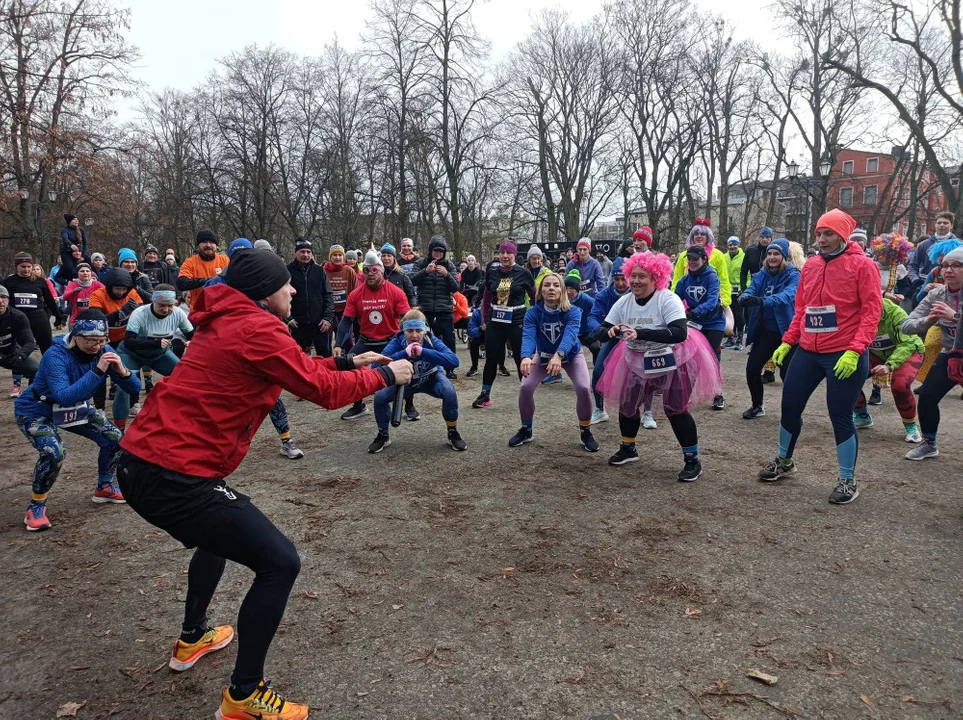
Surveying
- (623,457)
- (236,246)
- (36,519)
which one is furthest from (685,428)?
(36,519)

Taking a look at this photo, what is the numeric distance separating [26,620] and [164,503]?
6.01ft

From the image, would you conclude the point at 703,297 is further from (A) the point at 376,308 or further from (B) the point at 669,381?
(A) the point at 376,308

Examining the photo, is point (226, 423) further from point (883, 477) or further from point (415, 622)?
point (883, 477)

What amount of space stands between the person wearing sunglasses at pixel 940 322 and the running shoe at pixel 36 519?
23.1 feet

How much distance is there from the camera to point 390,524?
4.61 metres

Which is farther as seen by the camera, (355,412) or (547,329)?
(355,412)

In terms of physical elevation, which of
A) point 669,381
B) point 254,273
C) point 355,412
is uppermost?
point 254,273

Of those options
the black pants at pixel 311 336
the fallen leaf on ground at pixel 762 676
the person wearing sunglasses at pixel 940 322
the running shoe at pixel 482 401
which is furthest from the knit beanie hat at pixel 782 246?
the black pants at pixel 311 336

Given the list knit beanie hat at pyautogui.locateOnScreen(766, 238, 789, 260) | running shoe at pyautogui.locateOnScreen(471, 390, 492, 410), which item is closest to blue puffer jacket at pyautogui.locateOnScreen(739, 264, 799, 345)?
knit beanie hat at pyautogui.locateOnScreen(766, 238, 789, 260)

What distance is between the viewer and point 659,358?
17.2ft

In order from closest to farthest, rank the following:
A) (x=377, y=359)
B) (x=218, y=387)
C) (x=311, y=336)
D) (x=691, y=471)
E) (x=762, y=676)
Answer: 1. (x=218, y=387)
2. (x=762, y=676)
3. (x=377, y=359)
4. (x=691, y=471)
5. (x=311, y=336)

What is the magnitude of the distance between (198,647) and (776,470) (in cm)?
455

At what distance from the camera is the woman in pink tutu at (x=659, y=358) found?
5.23m

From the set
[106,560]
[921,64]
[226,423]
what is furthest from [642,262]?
[921,64]
